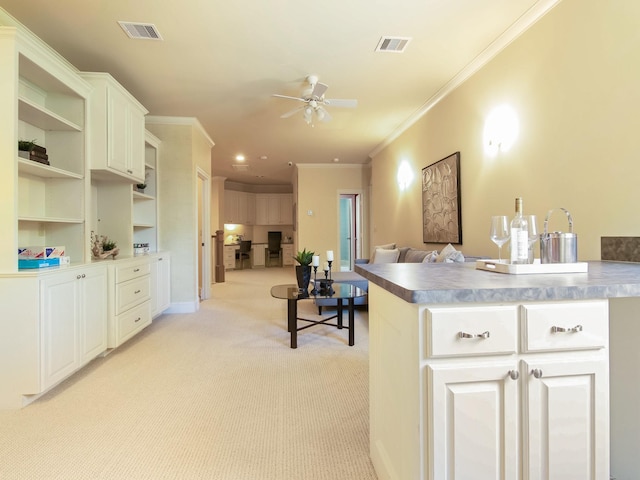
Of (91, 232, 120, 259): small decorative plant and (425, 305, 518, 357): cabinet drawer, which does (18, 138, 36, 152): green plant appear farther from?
(425, 305, 518, 357): cabinet drawer

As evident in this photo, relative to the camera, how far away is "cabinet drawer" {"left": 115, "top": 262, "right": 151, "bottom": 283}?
112 inches

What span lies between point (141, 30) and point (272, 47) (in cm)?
100

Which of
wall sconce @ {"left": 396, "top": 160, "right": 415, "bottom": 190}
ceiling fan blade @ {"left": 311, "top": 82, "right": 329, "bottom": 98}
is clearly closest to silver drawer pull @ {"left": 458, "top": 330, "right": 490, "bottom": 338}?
ceiling fan blade @ {"left": 311, "top": 82, "right": 329, "bottom": 98}

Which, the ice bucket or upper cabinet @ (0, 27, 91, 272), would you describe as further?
upper cabinet @ (0, 27, 91, 272)

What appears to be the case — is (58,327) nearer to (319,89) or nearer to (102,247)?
(102,247)

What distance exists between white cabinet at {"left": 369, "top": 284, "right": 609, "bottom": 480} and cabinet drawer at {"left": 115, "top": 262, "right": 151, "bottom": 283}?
2.82 m

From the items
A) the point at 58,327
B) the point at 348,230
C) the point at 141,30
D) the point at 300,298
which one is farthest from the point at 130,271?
the point at 348,230

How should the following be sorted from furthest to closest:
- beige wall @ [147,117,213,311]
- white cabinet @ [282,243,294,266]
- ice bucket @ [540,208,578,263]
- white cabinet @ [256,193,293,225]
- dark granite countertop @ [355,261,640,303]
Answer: white cabinet @ [282,243,294,266] → white cabinet @ [256,193,293,225] → beige wall @ [147,117,213,311] → ice bucket @ [540,208,578,263] → dark granite countertop @ [355,261,640,303]

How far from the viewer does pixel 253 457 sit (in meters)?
1.50

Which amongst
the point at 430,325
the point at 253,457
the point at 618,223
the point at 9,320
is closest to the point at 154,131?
the point at 9,320

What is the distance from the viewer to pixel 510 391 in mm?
917

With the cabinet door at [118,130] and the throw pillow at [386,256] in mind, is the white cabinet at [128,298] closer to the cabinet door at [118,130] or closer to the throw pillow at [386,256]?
the cabinet door at [118,130]

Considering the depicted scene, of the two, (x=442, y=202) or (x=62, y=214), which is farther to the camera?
(x=442, y=202)

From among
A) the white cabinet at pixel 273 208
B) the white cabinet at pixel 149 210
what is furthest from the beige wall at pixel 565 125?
the white cabinet at pixel 273 208
